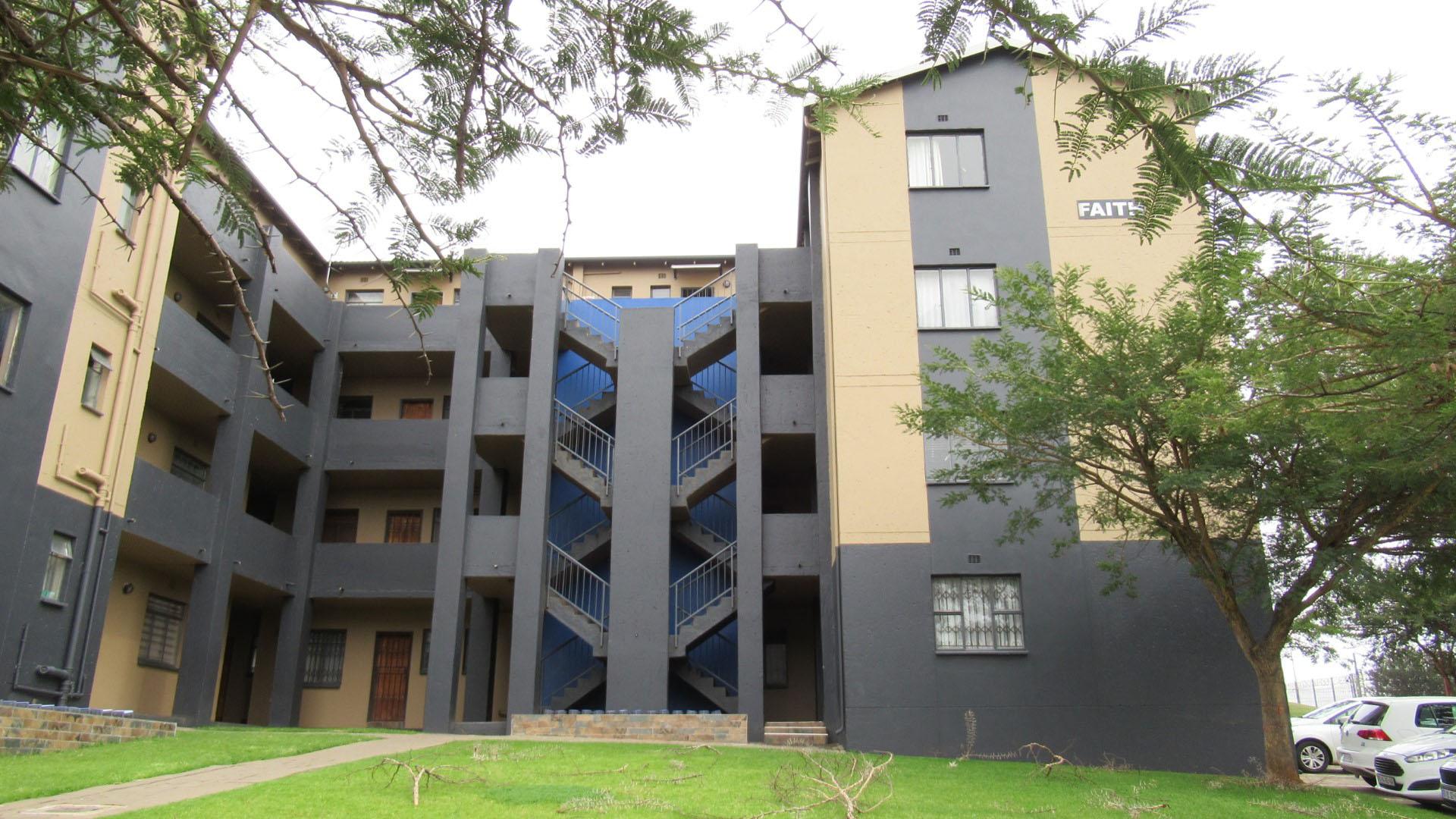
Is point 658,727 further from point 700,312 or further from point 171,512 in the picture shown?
point 171,512

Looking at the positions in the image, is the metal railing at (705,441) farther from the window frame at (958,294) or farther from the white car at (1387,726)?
the white car at (1387,726)

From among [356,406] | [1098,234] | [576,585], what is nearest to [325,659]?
[356,406]

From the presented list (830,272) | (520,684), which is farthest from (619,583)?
(830,272)

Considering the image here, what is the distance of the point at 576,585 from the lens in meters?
23.2

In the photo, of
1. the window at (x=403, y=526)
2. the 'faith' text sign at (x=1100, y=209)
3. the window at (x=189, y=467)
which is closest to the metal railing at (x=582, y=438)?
the window at (x=403, y=526)

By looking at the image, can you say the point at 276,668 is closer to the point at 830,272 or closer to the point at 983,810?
the point at 830,272

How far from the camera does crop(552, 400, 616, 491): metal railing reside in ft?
76.2

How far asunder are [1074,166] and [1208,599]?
17.3 meters

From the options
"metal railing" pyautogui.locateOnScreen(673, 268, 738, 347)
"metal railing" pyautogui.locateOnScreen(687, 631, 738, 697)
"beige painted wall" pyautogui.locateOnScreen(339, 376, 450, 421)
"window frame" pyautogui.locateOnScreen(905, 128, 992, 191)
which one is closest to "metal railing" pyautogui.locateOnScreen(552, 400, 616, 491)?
"metal railing" pyautogui.locateOnScreen(673, 268, 738, 347)

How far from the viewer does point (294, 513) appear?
84.8ft

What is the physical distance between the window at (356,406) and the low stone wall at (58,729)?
45.0 ft

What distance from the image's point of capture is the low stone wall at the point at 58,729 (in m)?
12.8

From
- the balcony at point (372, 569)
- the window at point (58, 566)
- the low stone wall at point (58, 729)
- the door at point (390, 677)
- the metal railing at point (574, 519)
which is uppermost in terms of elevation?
the metal railing at point (574, 519)

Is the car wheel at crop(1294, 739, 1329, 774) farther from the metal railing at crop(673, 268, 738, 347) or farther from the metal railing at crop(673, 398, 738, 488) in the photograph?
the metal railing at crop(673, 268, 738, 347)
